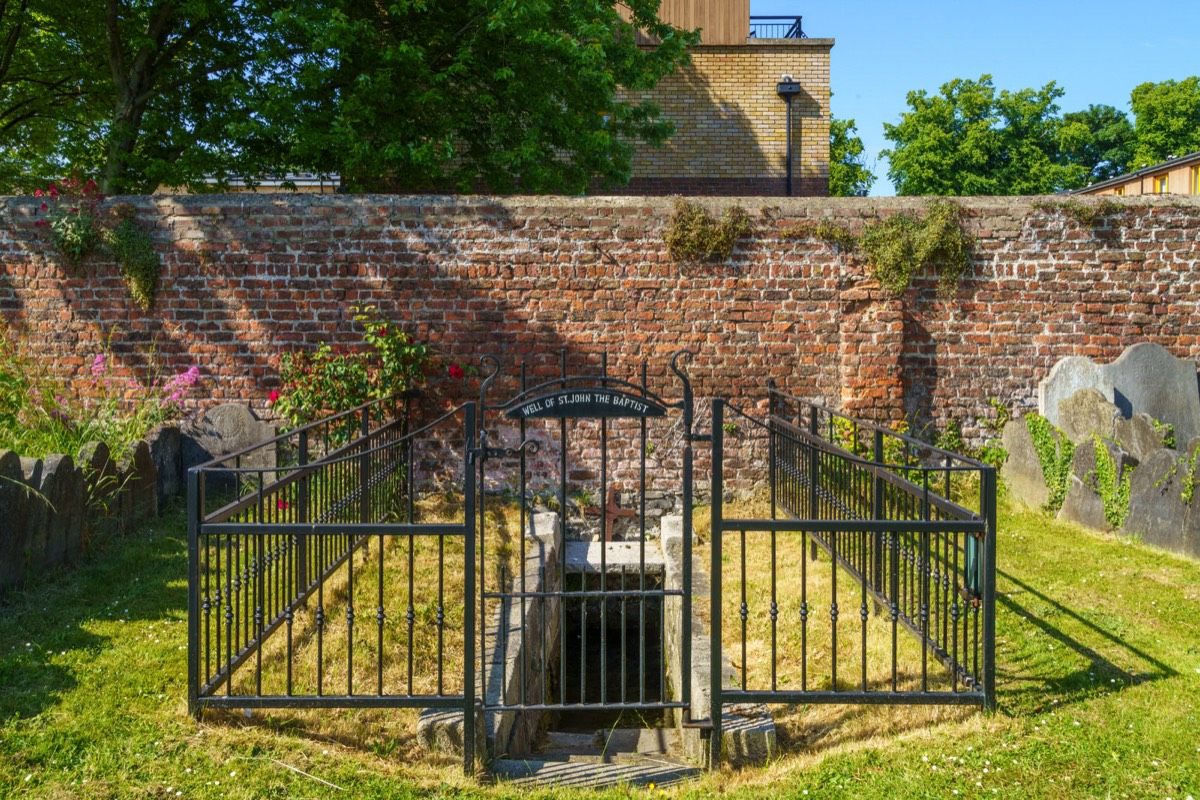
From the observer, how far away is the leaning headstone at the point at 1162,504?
6637 mm

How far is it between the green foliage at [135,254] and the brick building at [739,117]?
35.3ft

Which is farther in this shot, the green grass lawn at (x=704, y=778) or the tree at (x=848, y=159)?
the tree at (x=848, y=159)

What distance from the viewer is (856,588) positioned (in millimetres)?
6117

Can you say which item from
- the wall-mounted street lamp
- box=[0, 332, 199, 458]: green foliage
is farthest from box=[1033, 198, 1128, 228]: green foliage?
the wall-mounted street lamp

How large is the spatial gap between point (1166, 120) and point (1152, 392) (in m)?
38.2

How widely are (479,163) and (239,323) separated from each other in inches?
198

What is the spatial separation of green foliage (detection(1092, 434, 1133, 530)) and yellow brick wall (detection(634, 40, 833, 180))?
1153 centimetres

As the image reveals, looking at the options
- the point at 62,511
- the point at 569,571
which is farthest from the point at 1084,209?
the point at 62,511

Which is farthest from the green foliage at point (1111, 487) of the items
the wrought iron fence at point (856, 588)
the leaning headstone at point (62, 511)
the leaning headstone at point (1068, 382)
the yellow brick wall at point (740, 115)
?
the yellow brick wall at point (740, 115)

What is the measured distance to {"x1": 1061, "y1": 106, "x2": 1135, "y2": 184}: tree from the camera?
40.5 meters

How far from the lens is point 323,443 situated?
336 inches

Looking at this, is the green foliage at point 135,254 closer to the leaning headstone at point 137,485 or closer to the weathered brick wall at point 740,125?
the leaning headstone at point 137,485

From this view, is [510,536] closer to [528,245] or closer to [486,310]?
[486,310]

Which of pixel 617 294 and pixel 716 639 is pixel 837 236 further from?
pixel 716 639
